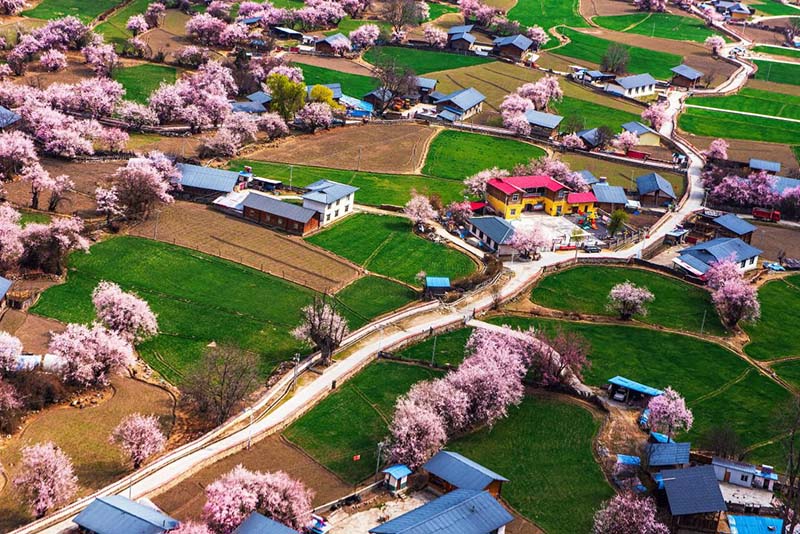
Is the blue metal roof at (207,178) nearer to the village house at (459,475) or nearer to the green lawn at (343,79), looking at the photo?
the green lawn at (343,79)

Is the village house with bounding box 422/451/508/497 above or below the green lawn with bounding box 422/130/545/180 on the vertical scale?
above

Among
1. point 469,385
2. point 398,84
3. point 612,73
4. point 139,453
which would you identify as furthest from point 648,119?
point 139,453

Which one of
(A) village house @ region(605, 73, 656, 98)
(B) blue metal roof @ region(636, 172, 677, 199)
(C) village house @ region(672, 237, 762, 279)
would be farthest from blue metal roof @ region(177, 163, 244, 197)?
(A) village house @ region(605, 73, 656, 98)

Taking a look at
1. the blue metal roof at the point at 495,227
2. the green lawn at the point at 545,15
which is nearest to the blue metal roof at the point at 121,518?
the blue metal roof at the point at 495,227

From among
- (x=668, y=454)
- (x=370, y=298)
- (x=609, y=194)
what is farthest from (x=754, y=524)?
(x=609, y=194)

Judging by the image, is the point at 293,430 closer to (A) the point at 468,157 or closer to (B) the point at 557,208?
(B) the point at 557,208

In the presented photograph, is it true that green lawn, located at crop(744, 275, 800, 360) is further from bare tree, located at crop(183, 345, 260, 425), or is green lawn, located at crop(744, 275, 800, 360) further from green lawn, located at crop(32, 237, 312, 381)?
bare tree, located at crop(183, 345, 260, 425)
